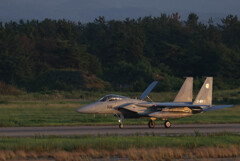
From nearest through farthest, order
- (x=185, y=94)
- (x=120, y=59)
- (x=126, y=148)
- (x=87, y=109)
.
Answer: (x=126, y=148) → (x=87, y=109) → (x=185, y=94) → (x=120, y=59)

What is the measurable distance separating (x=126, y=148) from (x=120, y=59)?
7276cm

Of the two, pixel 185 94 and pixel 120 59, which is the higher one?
pixel 120 59

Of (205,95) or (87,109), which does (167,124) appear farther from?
(87,109)

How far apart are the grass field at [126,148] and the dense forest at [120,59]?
173 feet

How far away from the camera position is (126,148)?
1828cm

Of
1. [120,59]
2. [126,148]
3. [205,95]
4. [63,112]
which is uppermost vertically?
[120,59]

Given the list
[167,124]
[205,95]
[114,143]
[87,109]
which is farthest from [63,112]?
[114,143]

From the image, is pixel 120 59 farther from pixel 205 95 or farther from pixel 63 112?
pixel 205 95

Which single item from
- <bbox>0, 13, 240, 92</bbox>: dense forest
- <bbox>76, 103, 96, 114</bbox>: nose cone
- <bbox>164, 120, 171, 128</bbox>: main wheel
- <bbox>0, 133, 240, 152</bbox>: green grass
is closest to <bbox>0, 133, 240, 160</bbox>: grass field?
<bbox>0, 133, 240, 152</bbox>: green grass

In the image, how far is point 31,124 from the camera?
32.0m

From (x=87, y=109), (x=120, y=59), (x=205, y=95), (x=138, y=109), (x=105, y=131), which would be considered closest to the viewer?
(x=105, y=131)

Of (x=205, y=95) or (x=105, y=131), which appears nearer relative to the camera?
(x=105, y=131)

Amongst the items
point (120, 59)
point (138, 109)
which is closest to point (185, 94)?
point (138, 109)

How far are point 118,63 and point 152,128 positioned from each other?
5619 cm
